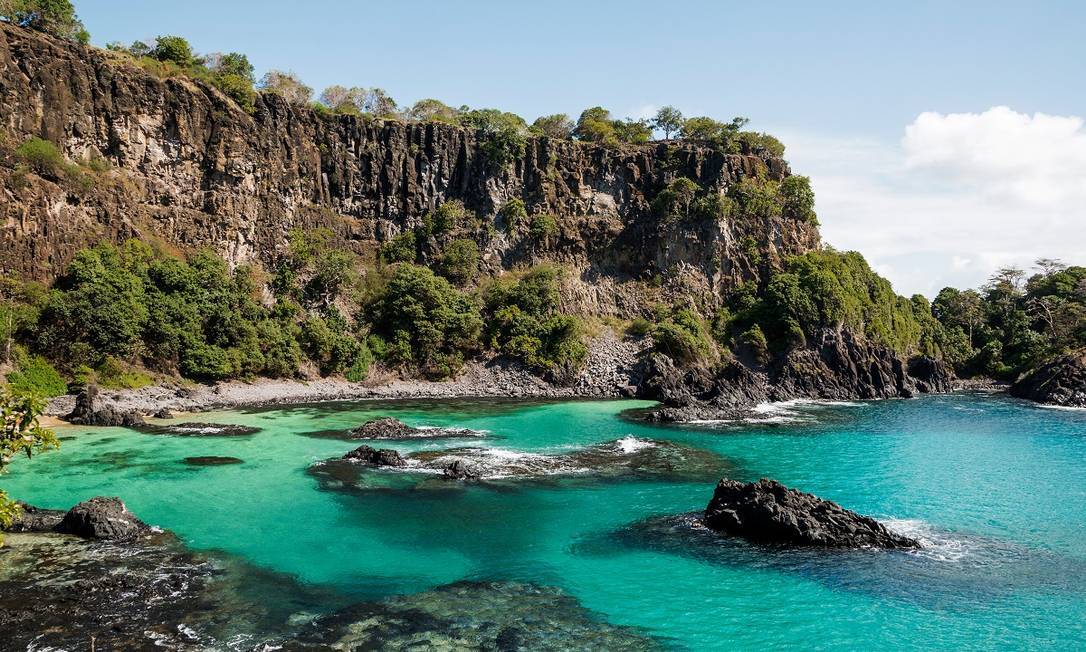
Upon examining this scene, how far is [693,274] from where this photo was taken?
304 feet

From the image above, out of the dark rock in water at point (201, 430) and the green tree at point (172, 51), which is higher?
the green tree at point (172, 51)

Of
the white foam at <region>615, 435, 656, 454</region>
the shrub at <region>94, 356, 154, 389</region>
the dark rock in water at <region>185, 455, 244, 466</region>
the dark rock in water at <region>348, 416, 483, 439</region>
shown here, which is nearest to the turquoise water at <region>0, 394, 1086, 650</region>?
the dark rock in water at <region>185, 455, 244, 466</region>

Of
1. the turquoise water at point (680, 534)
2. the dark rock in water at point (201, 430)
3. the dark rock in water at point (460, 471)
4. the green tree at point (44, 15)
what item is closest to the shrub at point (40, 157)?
the green tree at point (44, 15)

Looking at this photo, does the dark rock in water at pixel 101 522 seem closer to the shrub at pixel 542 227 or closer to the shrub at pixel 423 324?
the shrub at pixel 423 324

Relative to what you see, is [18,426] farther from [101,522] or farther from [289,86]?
[289,86]

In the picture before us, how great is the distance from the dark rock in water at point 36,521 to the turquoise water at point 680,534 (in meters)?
2.98

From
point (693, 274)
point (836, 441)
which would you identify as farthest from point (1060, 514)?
point (693, 274)

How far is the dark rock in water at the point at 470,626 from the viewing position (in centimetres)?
1747

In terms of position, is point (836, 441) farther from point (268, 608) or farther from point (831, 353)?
point (268, 608)

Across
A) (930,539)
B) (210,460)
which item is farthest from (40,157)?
(930,539)

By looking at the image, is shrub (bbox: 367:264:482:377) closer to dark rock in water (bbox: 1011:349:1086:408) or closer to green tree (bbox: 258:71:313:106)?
green tree (bbox: 258:71:313:106)

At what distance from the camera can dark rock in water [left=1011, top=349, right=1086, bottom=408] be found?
70.1 metres

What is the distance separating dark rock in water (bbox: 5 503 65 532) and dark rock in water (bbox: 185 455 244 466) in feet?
33.6

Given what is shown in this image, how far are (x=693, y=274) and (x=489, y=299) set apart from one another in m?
29.0
